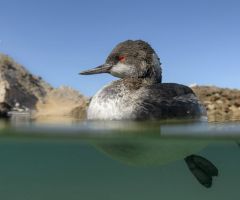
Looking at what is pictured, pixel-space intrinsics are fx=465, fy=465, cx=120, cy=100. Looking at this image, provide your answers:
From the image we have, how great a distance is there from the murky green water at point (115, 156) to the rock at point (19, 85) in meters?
11.6

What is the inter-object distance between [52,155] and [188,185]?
5039mm

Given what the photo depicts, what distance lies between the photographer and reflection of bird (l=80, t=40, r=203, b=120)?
909cm

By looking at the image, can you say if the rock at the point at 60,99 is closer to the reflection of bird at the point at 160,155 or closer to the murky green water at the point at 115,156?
the murky green water at the point at 115,156

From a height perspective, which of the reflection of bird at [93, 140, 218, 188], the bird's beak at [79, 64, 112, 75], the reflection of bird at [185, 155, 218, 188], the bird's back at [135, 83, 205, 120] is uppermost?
the bird's beak at [79, 64, 112, 75]

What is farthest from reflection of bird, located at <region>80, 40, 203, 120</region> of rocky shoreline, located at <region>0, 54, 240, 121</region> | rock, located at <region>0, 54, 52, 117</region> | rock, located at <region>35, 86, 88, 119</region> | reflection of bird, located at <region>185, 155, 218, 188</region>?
rock, located at <region>0, 54, 52, 117</region>

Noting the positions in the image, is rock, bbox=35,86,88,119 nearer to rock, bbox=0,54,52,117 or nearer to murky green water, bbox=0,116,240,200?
rock, bbox=0,54,52,117

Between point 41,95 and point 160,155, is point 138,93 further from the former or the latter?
point 41,95

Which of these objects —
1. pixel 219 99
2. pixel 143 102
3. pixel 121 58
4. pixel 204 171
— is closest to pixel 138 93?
pixel 143 102

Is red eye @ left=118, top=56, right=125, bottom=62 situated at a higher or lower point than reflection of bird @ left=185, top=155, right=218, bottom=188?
higher

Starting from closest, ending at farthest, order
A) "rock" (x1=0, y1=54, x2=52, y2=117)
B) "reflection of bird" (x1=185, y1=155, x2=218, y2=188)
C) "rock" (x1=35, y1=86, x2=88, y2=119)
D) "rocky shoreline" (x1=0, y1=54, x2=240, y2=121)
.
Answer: "reflection of bird" (x1=185, y1=155, x2=218, y2=188), "rocky shoreline" (x1=0, y1=54, x2=240, y2=121), "rock" (x1=35, y1=86, x2=88, y2=119), "rock" (x1=0, y1=54, x2=52, y2=117)

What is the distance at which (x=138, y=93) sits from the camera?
9.30m

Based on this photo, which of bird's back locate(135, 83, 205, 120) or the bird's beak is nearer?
bird's back locate(135, 83, 205, 120)

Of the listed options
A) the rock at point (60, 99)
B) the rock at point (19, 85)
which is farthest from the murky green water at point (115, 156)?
the rock at point (19, 85)

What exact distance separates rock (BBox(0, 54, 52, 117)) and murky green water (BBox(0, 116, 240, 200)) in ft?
38.1
